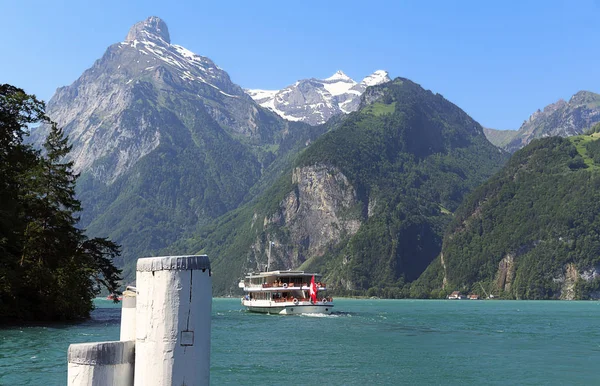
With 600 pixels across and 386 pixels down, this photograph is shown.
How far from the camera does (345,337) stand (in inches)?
2512

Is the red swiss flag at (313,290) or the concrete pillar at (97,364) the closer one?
the concrete pillar at (97,364)

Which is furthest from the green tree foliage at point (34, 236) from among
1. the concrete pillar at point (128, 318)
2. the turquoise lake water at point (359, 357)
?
the concrete pillar at point (128, 318)

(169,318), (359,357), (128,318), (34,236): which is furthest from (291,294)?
(169,318)

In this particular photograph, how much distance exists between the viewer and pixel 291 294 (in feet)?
381

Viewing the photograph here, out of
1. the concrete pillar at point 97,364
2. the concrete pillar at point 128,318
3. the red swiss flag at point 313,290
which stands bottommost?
the red swiss flag at point 313,290

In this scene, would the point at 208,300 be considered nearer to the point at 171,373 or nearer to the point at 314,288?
the point at 171,373

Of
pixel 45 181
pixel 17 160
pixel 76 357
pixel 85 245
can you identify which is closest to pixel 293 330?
pixel 85 245

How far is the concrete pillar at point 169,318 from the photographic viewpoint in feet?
18.6

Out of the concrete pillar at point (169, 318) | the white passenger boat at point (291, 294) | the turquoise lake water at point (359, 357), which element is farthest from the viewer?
the white passenger boat at point (291, 294)

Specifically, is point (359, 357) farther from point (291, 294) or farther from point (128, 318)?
point (291, 294)

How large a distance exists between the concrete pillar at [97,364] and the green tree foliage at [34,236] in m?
45.0

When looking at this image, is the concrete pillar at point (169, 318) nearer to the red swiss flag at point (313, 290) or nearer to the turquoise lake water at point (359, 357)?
the turquoise lake water at point (359, 357)

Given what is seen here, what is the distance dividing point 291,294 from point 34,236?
64.3 m

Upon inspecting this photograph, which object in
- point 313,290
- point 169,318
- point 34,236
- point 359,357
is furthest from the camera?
point 313,290
